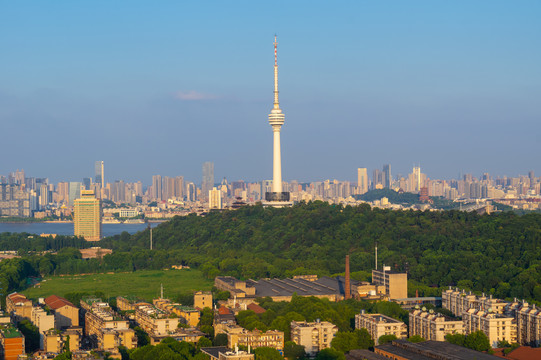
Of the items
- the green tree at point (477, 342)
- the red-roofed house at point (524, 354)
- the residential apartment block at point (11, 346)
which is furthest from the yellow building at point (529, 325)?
the residential apartment block at point (11, 346)

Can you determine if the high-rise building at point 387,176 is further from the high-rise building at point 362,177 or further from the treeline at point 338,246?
the treeline at point 338,246

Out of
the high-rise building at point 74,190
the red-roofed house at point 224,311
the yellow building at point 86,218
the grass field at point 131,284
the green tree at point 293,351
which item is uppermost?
the high-rise building at point 74,190

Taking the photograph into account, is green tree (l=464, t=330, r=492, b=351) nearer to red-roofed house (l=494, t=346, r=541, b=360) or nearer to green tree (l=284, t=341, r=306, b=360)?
red-roofed house (l=494, t=346, r=541, b=360)

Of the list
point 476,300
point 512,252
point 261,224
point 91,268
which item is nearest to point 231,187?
point 261,224

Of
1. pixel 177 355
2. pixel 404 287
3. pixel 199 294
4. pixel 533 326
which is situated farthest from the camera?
pixel 404 287

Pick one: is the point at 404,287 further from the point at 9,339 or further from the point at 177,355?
the point at 9,339

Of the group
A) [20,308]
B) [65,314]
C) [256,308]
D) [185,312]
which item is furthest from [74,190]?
[185,312]
